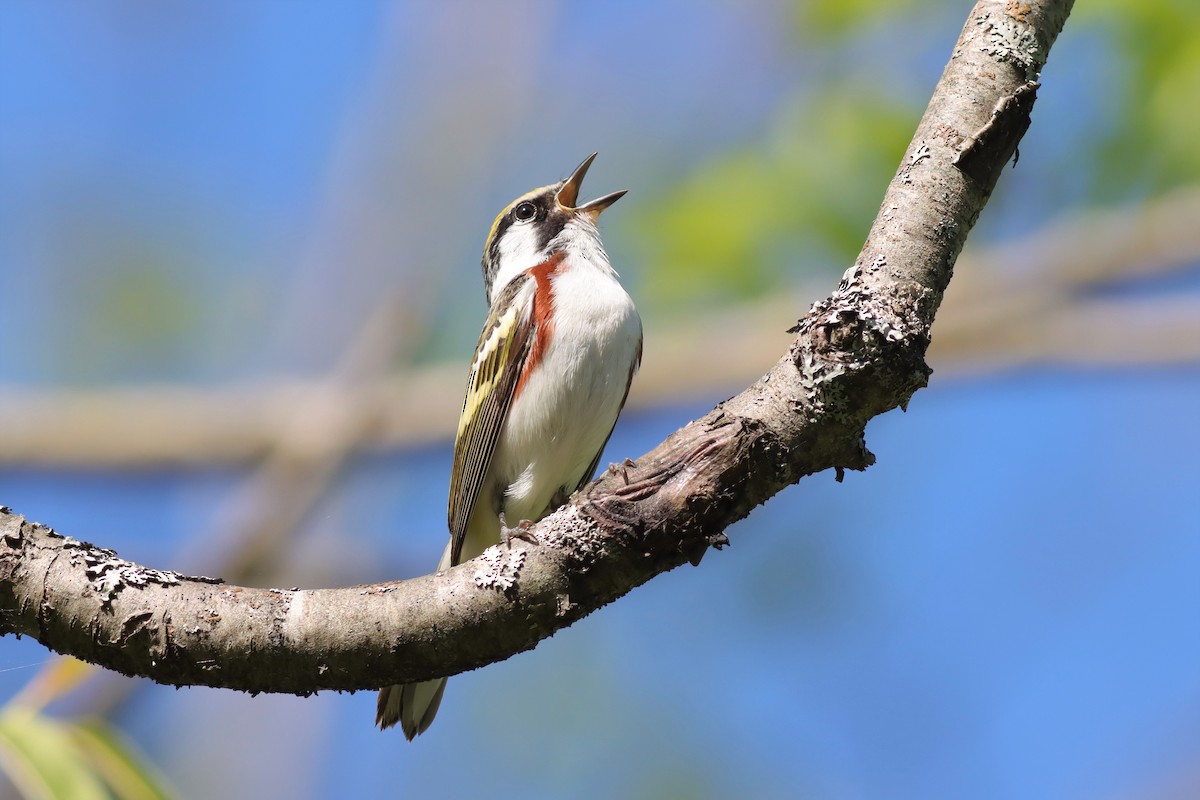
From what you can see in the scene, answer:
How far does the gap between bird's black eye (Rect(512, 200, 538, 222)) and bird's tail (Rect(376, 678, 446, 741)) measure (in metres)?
3.59

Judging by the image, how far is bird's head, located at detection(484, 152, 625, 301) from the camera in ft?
23.0

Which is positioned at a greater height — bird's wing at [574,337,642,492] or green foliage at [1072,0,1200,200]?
green foliage at [1072,0,1200,200]

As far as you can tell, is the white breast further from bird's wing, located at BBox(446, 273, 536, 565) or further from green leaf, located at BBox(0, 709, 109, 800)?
green leaf, located at BBox(0, 709, 109, 800)

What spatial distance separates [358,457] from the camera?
28.1 feet

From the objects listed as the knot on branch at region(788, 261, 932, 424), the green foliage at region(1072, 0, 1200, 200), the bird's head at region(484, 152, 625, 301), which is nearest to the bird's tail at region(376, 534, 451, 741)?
the knot on branch at region(788, 261, 932, 424)

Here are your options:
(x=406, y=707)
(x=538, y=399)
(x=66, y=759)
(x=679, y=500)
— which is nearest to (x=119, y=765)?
(x=66, y=759)

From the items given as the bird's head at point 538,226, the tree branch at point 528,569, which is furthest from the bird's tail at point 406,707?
the bird's head at point 538,226

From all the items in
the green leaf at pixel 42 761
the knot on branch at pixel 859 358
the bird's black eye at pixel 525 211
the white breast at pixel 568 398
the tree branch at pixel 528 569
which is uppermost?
the bird's black eye at pixel 525 211

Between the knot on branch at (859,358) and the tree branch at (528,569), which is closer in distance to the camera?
the tree branch at (528,569)

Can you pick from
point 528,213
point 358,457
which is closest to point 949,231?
point 528,213

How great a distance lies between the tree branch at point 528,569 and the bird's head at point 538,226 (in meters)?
3.86

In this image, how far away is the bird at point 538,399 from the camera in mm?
5543

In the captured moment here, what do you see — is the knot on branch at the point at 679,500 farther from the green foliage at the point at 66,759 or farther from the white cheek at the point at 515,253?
the white cheek at the point at 515,253

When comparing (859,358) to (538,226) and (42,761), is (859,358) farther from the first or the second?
(538,226)
